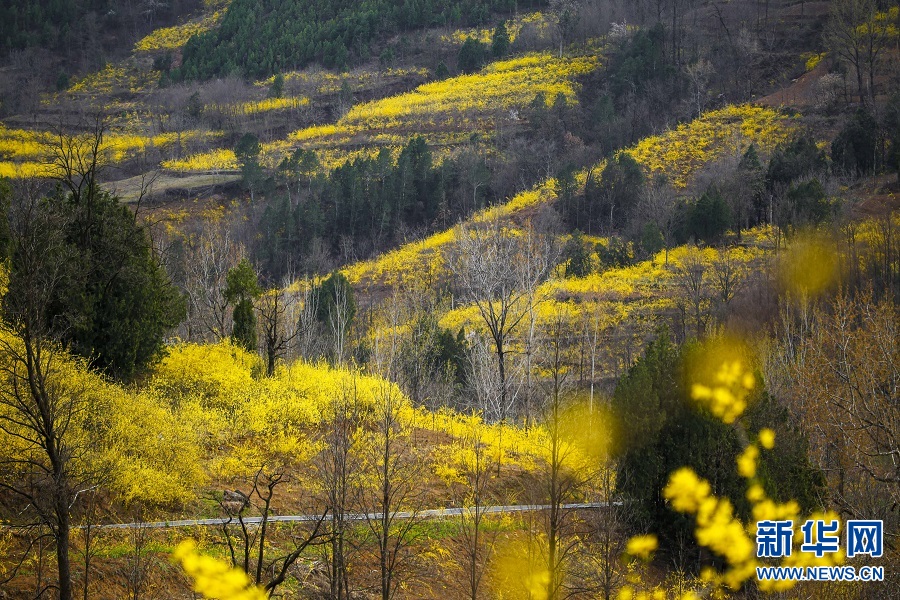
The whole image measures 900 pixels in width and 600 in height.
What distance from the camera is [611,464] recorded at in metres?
20.5

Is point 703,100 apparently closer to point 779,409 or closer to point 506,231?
point 506,231

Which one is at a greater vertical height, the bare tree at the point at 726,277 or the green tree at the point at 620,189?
the green tree at the point at 620,189

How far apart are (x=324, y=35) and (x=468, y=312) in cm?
6934

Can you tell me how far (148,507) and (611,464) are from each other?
1075cm

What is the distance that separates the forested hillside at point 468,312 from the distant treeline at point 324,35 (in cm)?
60

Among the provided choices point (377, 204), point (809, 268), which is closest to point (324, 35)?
point (377, 204)

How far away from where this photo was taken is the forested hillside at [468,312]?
1469cm

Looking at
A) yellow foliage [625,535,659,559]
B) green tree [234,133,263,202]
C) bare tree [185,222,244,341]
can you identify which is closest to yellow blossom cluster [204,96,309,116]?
green tree [234,133,263,202]

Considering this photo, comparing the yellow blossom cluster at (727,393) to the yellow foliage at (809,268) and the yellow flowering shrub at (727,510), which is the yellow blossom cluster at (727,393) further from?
the yellow foliage at (809,268)

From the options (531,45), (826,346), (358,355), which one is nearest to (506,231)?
(358,355)

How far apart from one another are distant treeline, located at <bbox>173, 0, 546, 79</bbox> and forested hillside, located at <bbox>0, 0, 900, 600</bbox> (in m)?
0.60

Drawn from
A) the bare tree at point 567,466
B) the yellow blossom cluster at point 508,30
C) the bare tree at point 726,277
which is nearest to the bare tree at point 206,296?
the bare tree at point 567,466

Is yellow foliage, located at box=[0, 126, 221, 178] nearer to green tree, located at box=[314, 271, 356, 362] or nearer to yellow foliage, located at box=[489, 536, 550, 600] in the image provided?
green tree, located at box=[314, 271, 356, 362]

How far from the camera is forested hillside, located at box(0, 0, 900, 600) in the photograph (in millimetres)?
14688
